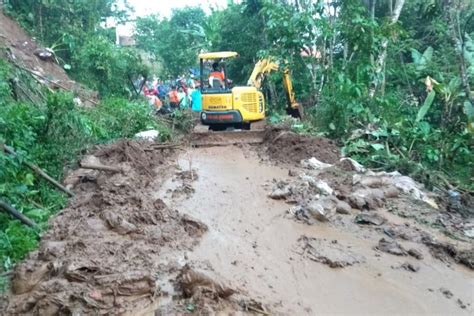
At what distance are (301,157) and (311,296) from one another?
5050 mm

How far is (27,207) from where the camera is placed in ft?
17.1

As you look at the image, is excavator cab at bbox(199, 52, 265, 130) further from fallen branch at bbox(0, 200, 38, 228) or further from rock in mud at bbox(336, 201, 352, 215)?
fallen branch at bbox(0, 200, 38, 228)

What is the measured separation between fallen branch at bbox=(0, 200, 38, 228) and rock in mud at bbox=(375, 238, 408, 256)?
3808 mm

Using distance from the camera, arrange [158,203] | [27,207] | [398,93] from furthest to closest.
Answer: [398,93]
[158,203]
[27,207]

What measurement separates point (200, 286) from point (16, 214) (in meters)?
2.29

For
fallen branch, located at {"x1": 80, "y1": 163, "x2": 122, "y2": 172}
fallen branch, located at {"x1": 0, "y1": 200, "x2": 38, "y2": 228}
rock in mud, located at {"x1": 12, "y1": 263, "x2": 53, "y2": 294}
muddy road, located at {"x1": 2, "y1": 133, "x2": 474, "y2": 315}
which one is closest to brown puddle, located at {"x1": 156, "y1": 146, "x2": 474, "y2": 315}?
muddy road, located at {"x1": 2, "y1": 133, "x2": 474, "y2": 315}

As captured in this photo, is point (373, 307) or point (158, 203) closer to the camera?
point (373, 307)

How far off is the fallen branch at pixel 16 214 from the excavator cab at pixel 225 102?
6.60 meters

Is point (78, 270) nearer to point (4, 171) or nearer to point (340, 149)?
point (4, 171)

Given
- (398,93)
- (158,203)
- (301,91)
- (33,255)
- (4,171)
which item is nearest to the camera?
(33,255)

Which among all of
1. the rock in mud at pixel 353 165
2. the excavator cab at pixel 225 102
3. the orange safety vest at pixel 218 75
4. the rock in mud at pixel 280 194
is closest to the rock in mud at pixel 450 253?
the rock in mud at pixel 280 194

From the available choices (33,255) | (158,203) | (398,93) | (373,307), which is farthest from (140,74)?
(373,307)

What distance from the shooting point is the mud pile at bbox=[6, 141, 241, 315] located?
12.0 ft

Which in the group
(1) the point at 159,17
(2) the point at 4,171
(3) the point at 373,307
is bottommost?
(3) the point at 373,307
